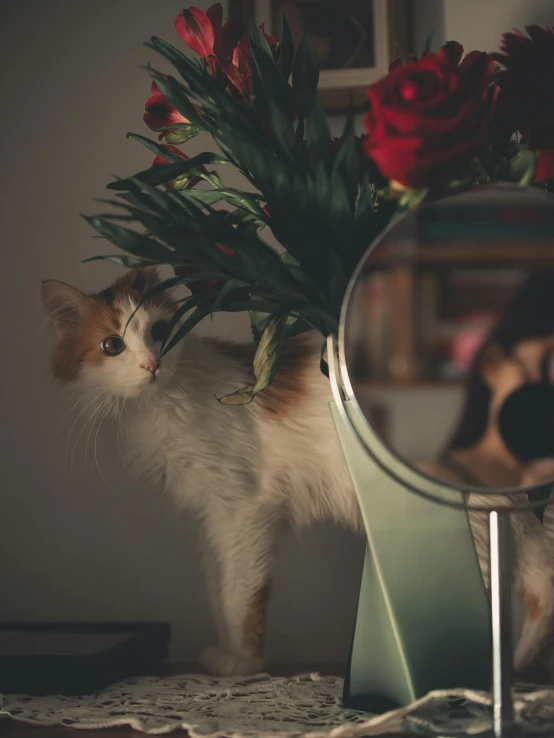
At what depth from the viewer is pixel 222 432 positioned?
0.92m

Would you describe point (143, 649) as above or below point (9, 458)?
below

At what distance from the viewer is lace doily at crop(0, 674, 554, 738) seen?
62 cm

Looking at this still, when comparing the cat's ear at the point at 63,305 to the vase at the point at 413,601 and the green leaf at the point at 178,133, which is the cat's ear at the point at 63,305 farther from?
the vase at the point at 413,601

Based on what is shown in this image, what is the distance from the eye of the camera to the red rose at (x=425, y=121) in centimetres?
56

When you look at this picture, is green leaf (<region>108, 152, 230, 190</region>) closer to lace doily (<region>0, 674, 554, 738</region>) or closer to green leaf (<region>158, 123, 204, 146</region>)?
green leaf (<region>158, 123, 204, 146</region>)

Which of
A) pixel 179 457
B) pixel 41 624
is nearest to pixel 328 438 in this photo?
pixel 179 457

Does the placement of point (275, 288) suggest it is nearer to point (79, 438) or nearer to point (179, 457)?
point (179, 457)

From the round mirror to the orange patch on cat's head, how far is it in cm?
42

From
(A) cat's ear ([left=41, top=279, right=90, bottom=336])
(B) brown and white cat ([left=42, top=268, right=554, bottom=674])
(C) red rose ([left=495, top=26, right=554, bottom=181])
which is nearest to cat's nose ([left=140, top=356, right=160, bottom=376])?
(B) brown and white cat ([left=42, top=268, right=554, bottom=674])

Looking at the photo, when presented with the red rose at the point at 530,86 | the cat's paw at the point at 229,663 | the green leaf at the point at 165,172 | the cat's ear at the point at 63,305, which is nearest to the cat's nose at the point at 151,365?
the cat's ear at the point at 63,305

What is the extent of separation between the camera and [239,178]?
1.02 metres

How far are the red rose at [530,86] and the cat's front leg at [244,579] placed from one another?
0.51m

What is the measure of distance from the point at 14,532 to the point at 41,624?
0.51ft

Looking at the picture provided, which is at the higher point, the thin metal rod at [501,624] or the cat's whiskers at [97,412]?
the cat's whiskers at [97,412]
